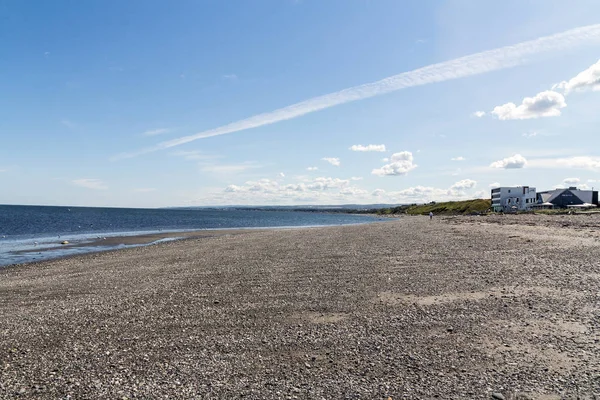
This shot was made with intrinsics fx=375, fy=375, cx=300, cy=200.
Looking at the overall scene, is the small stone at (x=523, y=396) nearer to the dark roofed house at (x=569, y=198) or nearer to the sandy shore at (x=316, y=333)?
the sandy shore at (x=316, y=333)

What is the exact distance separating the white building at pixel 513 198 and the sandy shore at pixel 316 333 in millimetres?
97647

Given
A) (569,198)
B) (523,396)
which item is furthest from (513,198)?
(523,396)

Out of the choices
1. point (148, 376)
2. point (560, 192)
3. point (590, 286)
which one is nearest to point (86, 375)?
point (148, 376)

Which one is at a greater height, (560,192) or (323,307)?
(560,192)

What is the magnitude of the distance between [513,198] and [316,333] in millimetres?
114403

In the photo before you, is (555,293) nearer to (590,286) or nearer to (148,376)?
(590,286)

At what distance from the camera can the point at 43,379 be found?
7605mm

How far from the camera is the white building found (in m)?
106

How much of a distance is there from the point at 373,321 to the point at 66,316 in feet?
31.9

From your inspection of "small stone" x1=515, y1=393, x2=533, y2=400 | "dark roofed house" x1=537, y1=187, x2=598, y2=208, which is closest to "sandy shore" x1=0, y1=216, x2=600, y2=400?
"small stone" x1=515, y1=393, x2=533, y2=400

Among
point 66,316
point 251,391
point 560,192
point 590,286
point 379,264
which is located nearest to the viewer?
point 251,391

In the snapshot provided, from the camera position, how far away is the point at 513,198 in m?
107

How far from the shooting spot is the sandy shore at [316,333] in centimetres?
707

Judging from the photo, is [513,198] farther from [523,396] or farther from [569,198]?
[523,396]
